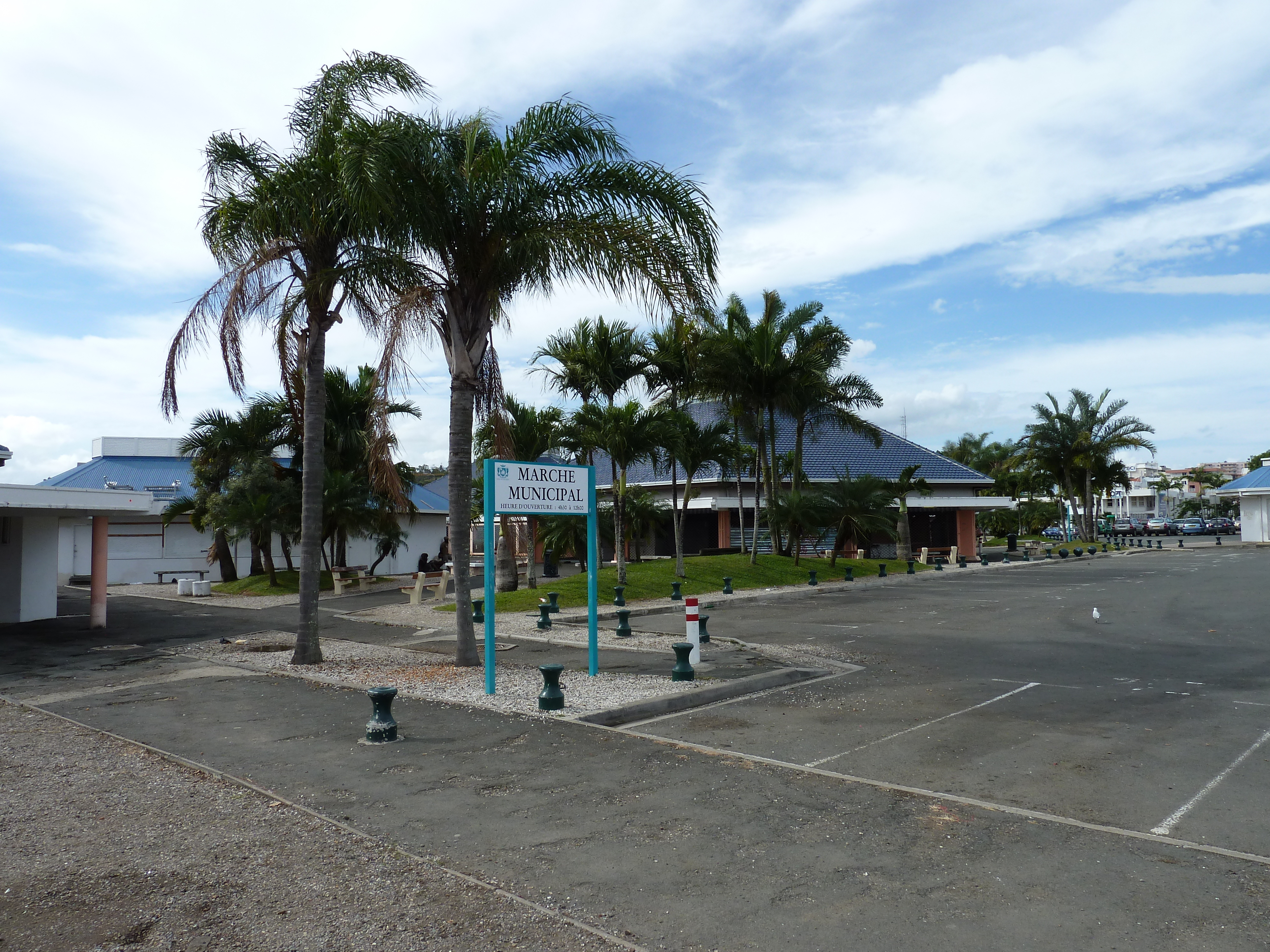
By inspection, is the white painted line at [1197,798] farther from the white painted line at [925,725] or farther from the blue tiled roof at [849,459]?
the blue tiled roof at [849,459]

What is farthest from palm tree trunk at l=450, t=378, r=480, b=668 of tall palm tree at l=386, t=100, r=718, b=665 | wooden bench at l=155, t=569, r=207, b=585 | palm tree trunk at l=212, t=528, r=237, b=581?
wooden bench at l=155, t=569, r=207, b=585

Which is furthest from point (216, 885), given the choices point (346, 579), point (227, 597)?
point (346, 579)

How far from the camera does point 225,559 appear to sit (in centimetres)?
3077

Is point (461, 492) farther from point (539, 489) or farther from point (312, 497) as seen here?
point (312, 497)

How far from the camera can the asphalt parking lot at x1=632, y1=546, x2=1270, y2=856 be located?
20.3 feet

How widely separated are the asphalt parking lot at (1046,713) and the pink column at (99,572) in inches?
443

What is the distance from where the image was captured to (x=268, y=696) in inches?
401

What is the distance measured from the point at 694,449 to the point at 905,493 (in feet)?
39.2

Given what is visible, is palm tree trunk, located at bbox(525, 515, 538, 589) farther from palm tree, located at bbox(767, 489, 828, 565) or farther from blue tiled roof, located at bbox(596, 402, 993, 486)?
blue tiled roof, located at bbox(596, 402, 993, 486)

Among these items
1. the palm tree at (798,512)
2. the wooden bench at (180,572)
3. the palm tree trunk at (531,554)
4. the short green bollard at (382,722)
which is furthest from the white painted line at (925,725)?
the wooden bench at (180,572)

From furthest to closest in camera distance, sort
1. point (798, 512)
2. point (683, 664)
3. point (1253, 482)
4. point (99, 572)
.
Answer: point (1253, 482) < point (798, 512) < point (99, 572) < point (683, 664)

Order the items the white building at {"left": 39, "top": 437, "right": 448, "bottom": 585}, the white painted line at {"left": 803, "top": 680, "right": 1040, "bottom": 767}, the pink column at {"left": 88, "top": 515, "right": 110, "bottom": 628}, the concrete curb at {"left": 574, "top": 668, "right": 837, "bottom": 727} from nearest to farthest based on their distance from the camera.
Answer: the white painted line at {"left": 803, "top": 680, "right": 1040, "bottom": 767} < the concrete curb at {"left": 574, "top": 668, "right": 837, "bottom": 727} < the pink column at {"left": 88, "top": 515, "right": 110, "bottom": 628} < the white building at {"left": 39, "top": 437, "right": 448, "bottom": 585}

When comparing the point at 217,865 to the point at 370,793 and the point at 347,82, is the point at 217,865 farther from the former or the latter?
the point at 347,82

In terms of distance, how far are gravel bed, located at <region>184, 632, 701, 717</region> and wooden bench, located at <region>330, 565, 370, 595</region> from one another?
13076 mm
